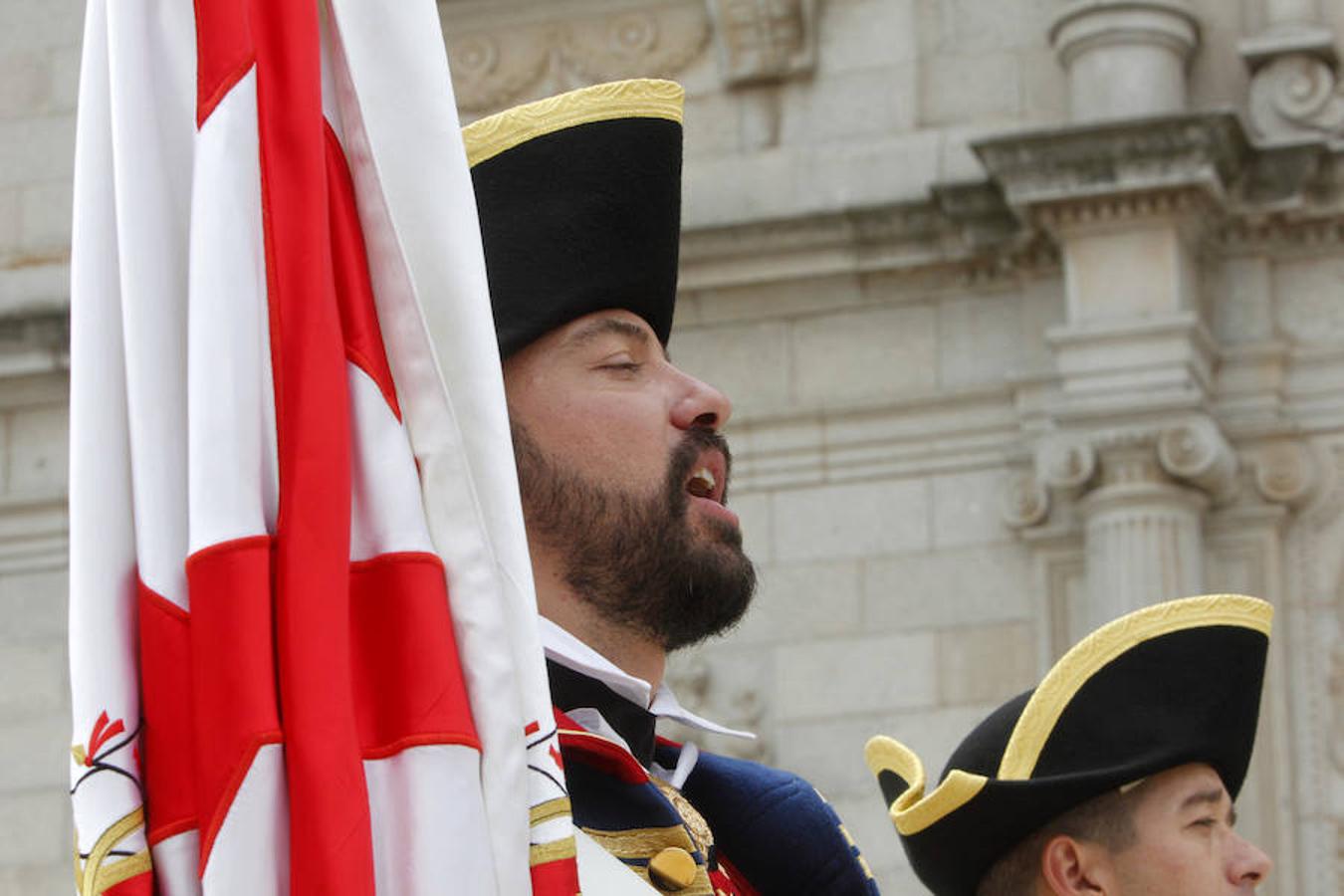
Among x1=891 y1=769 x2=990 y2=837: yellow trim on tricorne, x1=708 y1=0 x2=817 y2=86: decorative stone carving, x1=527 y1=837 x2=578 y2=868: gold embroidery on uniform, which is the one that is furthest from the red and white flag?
x1=708 y1=0 x2=817 y2=86: decorative stone carving

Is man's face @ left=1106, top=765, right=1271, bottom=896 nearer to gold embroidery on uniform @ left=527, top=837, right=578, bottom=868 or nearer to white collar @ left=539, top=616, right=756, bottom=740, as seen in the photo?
white collar @ left=539, top=616, right=756, bottom=740

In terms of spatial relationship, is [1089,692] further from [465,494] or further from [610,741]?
[465,494]

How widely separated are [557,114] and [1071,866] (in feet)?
4.45

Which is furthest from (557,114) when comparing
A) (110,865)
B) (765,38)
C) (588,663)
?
(765,38)

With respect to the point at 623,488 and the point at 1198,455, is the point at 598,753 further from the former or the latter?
the point at 1198,455

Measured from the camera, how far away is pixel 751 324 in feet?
36.4

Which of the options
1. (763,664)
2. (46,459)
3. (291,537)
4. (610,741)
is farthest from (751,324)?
(291,537)

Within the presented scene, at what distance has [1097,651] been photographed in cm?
453

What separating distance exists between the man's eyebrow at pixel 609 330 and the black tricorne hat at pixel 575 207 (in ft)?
0.06

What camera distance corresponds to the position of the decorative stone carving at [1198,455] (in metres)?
10.2

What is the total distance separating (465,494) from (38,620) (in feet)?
30.5

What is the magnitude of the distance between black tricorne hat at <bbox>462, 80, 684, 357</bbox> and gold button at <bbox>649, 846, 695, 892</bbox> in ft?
2.01

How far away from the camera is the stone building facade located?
10.3 m

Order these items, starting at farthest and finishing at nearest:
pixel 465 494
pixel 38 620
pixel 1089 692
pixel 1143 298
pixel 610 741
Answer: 1. pixel 38 620
2. pixel 1143 298
3. pixel 1089 692
4. pixel 610 741
5. pixel 465 494
